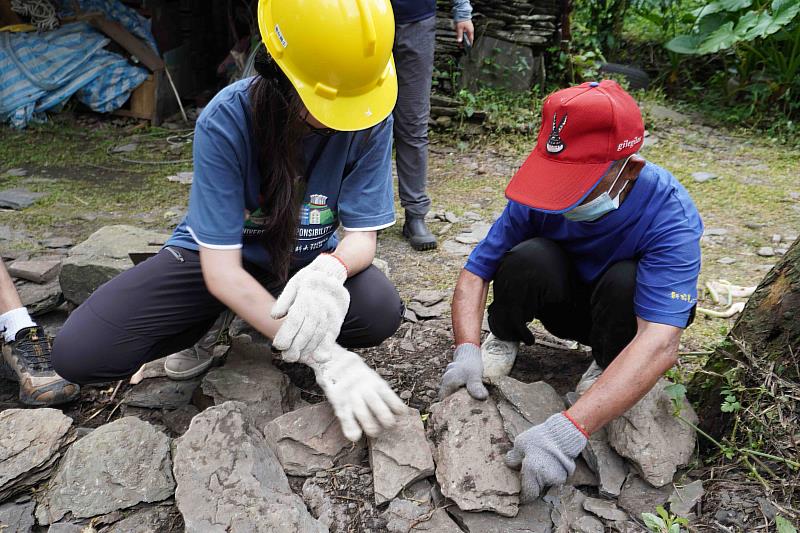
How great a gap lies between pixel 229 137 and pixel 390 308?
830 mm

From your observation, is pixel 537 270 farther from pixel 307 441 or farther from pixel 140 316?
pixel 140 316

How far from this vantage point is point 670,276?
74.1 inches

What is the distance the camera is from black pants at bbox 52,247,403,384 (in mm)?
2162

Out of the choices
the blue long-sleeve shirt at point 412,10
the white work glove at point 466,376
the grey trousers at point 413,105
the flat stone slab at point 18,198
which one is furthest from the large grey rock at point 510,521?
the flat stone slab at point 18,198

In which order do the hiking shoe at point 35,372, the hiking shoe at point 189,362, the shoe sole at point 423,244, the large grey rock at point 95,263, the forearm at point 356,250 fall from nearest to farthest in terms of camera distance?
the forearm at point 356,250
the hiking shoe at point 35,372
the hiking shoe at point 189,362
the large grey rock at point 95,263
the shoe sole at point 423,244

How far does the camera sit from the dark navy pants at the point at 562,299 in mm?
2047

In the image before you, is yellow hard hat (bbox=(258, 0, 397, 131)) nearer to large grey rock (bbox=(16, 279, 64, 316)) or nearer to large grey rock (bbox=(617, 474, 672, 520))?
large grey rock (bbox=(617, 474, 672, 520))

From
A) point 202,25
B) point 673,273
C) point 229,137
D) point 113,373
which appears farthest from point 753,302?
point 202,25

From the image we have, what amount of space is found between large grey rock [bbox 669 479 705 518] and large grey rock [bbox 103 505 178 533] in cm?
141

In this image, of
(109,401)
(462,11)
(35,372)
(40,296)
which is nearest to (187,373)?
(109,401)

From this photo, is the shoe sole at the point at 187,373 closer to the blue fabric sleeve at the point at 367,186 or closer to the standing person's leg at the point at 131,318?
the standing person's leg at the point at 131,318

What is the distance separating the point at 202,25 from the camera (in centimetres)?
687

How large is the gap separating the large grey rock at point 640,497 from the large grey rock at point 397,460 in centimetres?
58

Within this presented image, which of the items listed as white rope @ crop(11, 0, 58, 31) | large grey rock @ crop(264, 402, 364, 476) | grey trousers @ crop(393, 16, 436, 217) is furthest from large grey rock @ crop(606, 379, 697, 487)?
white rope @ crop(11, 0, 58, 31)
